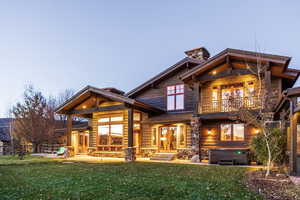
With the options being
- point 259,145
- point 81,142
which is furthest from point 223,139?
point 81,142

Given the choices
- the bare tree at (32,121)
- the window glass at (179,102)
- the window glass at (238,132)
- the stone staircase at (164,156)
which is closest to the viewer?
the window glass at (238,132)

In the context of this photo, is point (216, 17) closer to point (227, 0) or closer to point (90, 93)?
point (227, 0)

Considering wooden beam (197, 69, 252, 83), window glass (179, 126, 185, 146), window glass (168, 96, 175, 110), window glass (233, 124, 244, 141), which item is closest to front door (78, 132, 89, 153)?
window glass (168, 96, 175, 110)

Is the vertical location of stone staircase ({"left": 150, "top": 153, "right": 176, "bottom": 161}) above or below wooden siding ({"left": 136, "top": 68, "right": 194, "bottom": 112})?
below

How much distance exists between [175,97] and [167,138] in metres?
2.98

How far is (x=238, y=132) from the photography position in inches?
551

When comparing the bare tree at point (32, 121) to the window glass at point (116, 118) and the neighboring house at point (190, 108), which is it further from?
the window glass at point (116, 118)

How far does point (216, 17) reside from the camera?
10831 centimetres

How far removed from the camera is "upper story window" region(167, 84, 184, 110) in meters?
16.4

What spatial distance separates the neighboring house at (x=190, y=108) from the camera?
12.7 metres

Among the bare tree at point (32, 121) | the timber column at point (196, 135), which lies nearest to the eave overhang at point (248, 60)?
the timber column at point (196, 135)

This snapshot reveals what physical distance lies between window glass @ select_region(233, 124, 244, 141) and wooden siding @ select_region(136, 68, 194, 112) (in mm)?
3209

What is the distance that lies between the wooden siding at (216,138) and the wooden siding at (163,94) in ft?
6.15

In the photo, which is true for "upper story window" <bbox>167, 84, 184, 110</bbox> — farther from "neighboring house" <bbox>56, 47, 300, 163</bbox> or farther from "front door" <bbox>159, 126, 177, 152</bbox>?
"front door" <bbox>159, 126, 177, 152</bbox>
